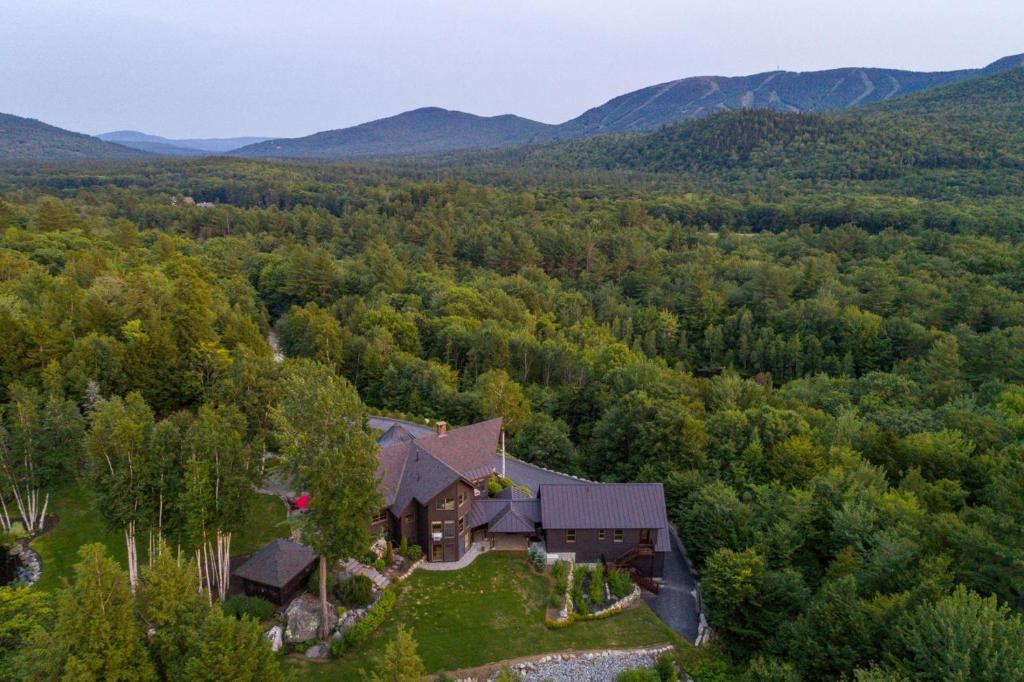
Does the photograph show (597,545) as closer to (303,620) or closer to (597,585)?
(597,585)

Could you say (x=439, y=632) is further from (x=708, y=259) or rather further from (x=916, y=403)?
(x=708, y=259)

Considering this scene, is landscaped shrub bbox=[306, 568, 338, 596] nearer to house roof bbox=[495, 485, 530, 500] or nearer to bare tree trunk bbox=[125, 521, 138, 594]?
bare tree trunk bbox=[125, 521, 138, 594]

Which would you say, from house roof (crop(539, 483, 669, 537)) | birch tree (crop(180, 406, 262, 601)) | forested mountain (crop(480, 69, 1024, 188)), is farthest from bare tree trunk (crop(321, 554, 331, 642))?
forested mountain (crop(480, 69, 1024, 188))

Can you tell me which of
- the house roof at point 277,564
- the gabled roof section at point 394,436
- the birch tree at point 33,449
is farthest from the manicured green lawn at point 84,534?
the gabled roof section at point 394,436

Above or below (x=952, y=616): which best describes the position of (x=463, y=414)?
below

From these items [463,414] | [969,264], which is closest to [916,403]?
[463,414]

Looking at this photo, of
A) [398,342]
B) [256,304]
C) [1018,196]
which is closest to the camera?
[398,342]
